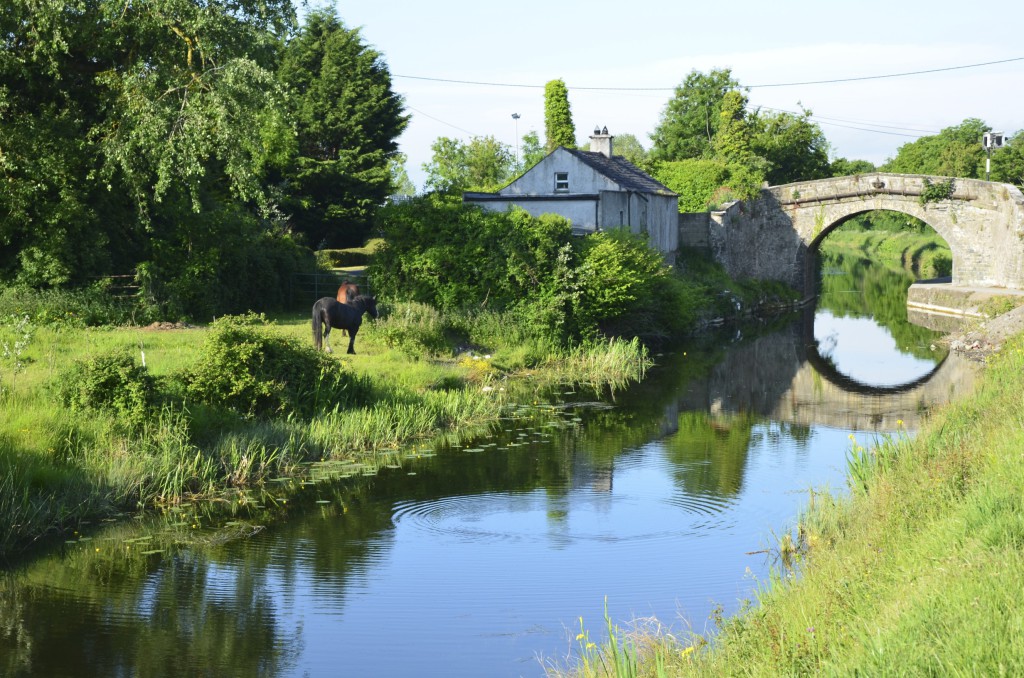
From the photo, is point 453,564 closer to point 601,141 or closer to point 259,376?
point 259,376

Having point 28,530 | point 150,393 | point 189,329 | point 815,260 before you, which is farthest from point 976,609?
point 815,260

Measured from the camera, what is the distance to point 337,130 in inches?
1847

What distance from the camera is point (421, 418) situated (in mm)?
19781

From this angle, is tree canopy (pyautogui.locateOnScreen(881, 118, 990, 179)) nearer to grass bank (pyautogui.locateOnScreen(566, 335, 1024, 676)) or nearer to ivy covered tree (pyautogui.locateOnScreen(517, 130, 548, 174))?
ivy covered tree (pyautogui.locateOnScreen(517, 130, 548, 174))

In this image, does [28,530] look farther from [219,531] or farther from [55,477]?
[219,531]

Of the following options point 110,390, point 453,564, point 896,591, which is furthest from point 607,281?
point 896,591

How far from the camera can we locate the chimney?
47.2 m

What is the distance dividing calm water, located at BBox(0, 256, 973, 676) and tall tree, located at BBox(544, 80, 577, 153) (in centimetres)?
4217

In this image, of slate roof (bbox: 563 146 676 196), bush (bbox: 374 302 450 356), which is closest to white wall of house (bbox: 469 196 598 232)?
slate roof (bbox: 563 146 676 196)

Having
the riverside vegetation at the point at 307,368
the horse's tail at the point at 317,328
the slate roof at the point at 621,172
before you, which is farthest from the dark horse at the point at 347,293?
the slate roof at the point at 621,172

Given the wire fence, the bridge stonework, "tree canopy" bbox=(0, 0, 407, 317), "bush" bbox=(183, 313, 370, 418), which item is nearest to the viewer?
"bush" bbox=(183, 313, 370, 418)

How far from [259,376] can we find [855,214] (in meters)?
40.8

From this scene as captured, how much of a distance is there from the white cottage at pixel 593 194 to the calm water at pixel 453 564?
18.1 meters

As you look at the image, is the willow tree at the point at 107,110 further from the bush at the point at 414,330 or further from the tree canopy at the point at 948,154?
the tree canopy at the point at 948,154
